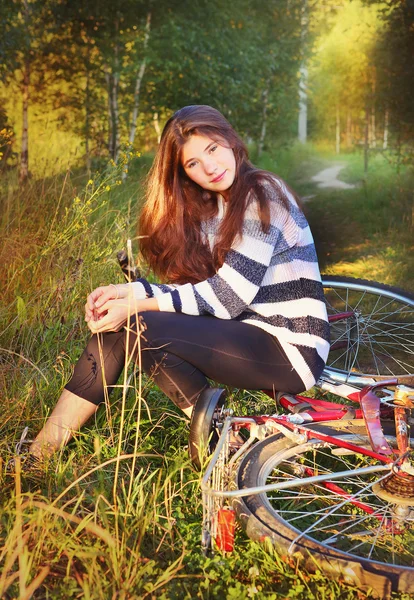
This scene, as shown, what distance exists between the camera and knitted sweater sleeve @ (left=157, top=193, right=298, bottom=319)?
9.87 feet

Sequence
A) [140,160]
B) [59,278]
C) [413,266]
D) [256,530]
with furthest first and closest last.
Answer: [140,160] < [413,266] < [59,278] < [256,530]

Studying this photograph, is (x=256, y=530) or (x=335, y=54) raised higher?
(x=335, y=54)

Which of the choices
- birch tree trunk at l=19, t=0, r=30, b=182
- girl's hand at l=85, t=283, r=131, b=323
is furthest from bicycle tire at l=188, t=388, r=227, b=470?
birch tree trunk at l=19, t=0, r=30, b=182

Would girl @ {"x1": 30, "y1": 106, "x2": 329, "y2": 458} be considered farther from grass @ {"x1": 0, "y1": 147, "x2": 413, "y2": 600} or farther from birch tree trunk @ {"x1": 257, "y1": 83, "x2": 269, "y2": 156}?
birch tree trunk @ {"x1": 257, "y1": 83, "x2": 269, "y2": 156}

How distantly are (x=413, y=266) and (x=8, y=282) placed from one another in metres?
3.89

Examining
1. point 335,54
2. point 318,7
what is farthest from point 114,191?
point 335,54

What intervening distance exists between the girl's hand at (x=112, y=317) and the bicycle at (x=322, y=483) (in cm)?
48

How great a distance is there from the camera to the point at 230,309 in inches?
120

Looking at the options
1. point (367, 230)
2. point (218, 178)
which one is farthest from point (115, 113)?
point (218, 178)

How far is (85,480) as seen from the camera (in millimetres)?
2850

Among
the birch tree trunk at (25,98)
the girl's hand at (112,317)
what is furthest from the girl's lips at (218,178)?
the birch tree trunk at (25,98)

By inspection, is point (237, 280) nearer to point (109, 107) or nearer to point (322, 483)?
point (322, 483)

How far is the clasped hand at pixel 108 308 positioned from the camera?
2.88 meters

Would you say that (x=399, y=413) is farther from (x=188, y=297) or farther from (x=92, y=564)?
(x=92, y=564)
